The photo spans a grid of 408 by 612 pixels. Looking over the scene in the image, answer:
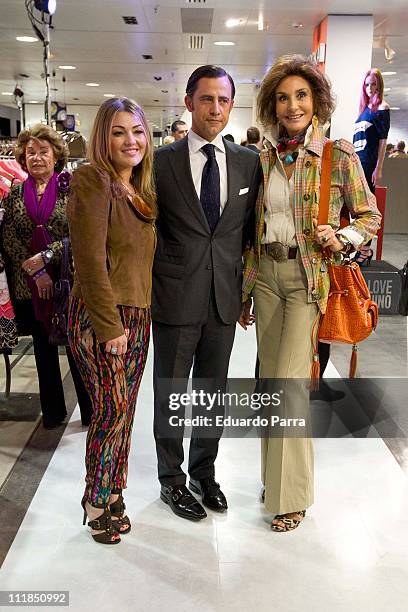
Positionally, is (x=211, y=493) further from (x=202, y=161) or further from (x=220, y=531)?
(x=202, y=161)

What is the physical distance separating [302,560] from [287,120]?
155 centimetres

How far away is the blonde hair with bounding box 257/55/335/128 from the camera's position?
2.33 m

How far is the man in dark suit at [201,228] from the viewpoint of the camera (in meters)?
2.36

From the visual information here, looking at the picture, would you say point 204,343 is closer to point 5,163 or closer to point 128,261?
point 128,261

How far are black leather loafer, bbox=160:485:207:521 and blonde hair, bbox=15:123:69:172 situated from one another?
1.65m

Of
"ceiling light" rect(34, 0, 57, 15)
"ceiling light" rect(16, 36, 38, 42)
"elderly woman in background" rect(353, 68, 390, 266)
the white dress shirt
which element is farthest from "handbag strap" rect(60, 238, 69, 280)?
"ceiling light" rect(16, 36, 38, 42)

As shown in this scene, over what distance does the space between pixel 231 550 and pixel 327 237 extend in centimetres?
117

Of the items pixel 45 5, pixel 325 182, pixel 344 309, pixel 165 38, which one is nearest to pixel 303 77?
pixel 325 182

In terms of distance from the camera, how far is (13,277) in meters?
3.30

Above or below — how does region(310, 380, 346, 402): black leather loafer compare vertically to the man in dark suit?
below

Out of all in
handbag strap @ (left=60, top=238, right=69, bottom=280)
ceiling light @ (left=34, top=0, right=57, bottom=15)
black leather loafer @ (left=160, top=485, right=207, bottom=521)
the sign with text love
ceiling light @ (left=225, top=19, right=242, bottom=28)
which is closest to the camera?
black leather loafer @ (left=160, top=485, right=207, bottom=521)

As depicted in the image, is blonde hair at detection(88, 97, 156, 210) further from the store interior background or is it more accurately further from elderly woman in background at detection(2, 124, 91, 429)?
elderly woman in background at detection(2, 124, 91, 429)

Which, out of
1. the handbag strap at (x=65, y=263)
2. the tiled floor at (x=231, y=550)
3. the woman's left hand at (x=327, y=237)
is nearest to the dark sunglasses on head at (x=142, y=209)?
the woman's left hand at (x=327, y=237)

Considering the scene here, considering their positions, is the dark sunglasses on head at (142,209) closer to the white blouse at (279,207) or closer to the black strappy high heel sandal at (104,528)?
the white blouse at (279,207)
